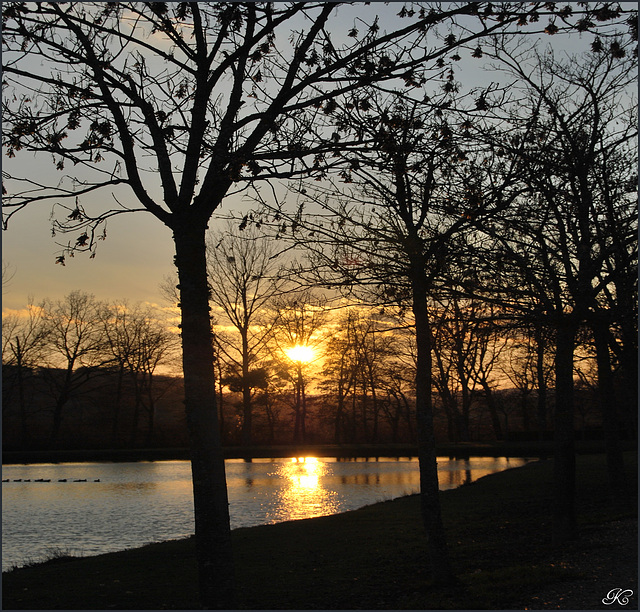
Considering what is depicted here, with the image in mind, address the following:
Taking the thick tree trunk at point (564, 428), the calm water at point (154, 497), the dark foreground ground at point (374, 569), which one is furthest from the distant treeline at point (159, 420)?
the thick tree trunk at point (564, 428)

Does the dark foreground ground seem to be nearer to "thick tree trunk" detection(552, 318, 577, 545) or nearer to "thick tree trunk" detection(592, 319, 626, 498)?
"thick tree trunk" detection(552, 318, 577, 545)

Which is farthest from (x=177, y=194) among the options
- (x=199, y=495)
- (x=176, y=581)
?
(x=176, y=581)

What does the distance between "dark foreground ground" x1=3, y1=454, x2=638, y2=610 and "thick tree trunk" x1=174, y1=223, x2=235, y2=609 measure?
1643 millimetres

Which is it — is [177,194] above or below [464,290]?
above

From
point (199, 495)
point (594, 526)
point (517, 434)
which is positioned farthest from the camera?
point (517, 434)

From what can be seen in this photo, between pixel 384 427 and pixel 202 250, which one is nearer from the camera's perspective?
pixel 202 250

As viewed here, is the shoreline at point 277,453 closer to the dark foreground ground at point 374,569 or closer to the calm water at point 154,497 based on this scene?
the calm water at point 154,497

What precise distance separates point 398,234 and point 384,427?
3052 inches

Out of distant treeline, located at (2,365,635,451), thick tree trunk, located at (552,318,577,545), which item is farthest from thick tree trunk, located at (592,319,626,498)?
distant treeline, located at (2,365,635,451)

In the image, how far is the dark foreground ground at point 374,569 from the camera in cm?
A: 735

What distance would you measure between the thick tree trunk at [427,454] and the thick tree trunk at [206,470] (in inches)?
108

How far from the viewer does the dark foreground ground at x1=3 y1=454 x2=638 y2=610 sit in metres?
7.35

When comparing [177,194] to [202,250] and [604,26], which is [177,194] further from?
[604,26]

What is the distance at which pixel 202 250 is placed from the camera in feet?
21.7
